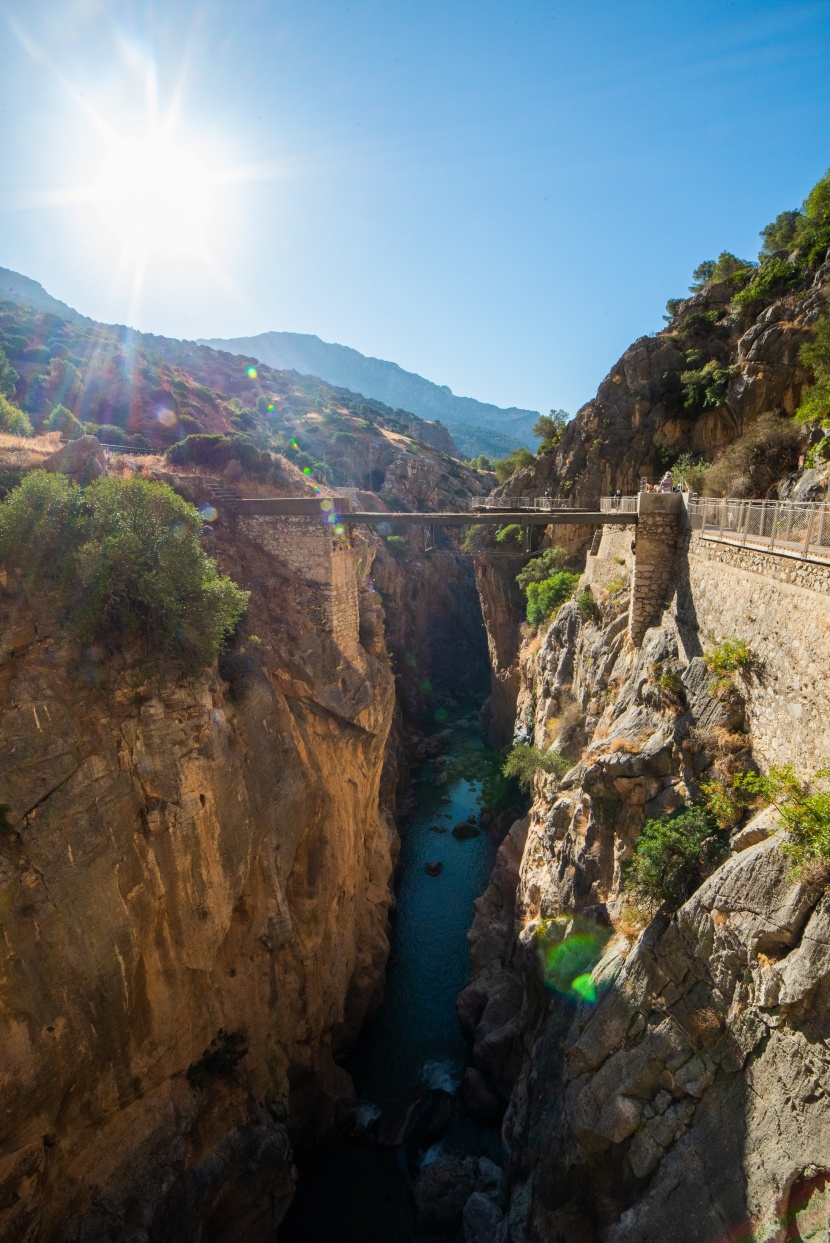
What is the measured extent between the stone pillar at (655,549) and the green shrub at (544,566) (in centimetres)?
1267

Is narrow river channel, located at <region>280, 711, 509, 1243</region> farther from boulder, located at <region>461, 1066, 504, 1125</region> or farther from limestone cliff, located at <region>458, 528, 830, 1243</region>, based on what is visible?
limestone cliff, located at <region>458, 528, 830, 1243</region>

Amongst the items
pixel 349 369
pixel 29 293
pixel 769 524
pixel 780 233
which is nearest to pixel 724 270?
pixel 780 233

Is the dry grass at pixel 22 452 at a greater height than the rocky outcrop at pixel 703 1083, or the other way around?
the dry grass at pixel 22 452

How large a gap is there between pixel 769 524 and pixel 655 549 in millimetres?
5071

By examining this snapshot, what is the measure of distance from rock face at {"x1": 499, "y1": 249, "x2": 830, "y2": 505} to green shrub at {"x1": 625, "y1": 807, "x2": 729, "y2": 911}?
18.4 m

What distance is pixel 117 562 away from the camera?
11203mm

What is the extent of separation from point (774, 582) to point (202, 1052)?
573 inches

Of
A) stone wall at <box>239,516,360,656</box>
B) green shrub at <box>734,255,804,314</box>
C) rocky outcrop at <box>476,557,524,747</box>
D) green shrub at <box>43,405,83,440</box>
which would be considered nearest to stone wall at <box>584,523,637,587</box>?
stone wall at <box>239,516,360,656</box>

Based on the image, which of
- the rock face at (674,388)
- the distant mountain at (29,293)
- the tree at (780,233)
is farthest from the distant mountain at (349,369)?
the rock face at (674,388)

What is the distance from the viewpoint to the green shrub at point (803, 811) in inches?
311

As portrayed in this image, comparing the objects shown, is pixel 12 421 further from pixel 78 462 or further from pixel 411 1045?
pixel 411 1045

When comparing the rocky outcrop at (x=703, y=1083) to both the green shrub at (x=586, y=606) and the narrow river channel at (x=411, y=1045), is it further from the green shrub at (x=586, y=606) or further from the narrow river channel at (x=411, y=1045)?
the green shrub at (x=586, y=606)

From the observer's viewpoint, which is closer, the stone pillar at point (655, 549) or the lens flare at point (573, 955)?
the lens flare at point (573, 955)

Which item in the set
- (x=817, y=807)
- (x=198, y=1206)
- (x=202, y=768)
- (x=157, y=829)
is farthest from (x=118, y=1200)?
(x=817, y=807)
